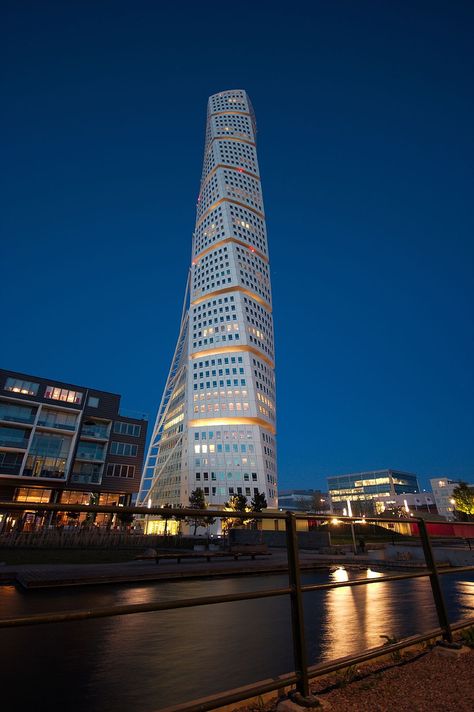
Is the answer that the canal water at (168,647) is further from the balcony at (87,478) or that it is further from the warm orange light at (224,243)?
the warm orange light at (224,243)

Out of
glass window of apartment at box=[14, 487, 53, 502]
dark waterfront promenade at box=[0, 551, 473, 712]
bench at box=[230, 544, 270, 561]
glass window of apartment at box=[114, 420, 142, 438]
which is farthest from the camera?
glass window of apartment at box=[114, 420, 142, 438]

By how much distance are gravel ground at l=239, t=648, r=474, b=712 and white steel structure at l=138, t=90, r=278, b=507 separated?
245ft

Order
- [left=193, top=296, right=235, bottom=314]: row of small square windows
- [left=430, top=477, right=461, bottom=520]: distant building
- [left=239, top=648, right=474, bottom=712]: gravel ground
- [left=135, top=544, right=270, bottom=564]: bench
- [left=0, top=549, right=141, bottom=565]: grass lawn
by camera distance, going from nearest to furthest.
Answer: [left=239, top=648, right=474, bottom=712]: gravel ground < [left=0, top=549, right=141, bottom=565]: grass lawn < [left=135, top=544, right=270, bottom=564]: bench < [left=193, top=296, right=235, bottom=314]: row of small square windows < [left=430, top=477, right=461, bottom=520]: distant building

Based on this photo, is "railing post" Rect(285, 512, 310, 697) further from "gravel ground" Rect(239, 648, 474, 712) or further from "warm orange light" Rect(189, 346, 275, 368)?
"warm orange light" Rect(189, 346, 275, 368)

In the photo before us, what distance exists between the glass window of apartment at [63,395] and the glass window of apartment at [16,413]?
8.72ft

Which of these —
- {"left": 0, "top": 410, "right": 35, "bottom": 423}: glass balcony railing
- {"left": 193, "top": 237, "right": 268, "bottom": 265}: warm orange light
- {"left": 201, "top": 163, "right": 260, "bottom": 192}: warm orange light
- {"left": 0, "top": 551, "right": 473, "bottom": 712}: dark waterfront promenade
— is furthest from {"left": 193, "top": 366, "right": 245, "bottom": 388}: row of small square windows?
{"left": 0, "top": 551, "right": 473, "bottom": 712}: dark waterfront promenade

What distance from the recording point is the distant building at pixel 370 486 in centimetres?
13338

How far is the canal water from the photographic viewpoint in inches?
140

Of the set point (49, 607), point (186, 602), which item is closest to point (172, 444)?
point (49, 607)

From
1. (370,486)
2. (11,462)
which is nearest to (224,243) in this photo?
(11,462)

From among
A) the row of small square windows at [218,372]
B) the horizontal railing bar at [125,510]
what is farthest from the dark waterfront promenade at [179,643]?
the row of small square windows at [218,372]

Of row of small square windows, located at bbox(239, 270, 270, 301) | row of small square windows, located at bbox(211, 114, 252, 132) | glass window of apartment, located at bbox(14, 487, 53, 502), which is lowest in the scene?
glass window of apartment, located at bbox(14, 487, 53, 502)

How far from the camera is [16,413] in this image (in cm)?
4356

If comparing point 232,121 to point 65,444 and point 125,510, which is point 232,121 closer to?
point 65,444
